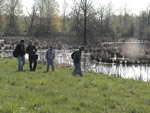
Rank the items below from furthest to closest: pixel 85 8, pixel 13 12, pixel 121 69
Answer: pixel 13 12 → pixel 85 8 → pixel 121 69

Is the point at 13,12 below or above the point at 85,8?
above

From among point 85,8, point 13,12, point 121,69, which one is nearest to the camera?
point 121,69

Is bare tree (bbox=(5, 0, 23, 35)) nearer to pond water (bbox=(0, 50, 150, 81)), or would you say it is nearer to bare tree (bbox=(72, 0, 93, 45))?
bare tree (bbox=(72, 0, 93, 45))

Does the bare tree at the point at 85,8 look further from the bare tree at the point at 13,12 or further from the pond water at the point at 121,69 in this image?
the bare tree at the point at 13,12

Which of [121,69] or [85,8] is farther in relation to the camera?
[85,8]

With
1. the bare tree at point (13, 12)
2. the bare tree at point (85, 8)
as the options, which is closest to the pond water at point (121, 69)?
the bare tree at point (85, 8)

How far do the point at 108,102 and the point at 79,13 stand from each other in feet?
123

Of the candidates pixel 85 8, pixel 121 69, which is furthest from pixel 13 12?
pixel 121 69

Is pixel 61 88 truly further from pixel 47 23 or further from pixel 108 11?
pixel 108 11

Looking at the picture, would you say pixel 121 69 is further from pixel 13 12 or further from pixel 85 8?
pixel 13 12

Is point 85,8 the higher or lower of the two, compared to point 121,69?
higher

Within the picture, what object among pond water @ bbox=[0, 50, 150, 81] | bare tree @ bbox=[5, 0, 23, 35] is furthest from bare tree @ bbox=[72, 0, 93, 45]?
bare tree @ bbox=[5, 0, 23, 35]

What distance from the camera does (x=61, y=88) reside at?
768 cm

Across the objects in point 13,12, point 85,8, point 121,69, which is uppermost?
point 13,12
